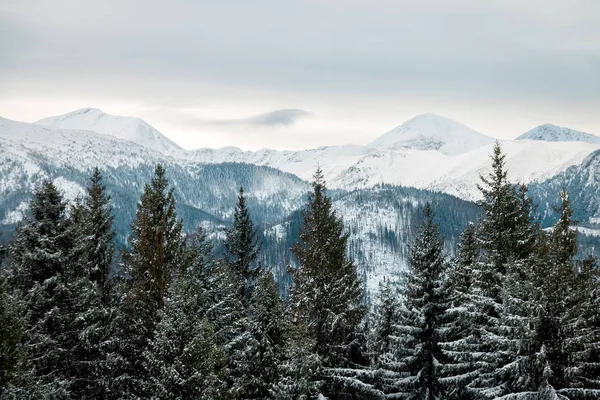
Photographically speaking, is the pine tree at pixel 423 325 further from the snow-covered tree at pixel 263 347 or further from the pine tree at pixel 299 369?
the snow-covered tree at pixel 263 347

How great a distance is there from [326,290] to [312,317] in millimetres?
1649

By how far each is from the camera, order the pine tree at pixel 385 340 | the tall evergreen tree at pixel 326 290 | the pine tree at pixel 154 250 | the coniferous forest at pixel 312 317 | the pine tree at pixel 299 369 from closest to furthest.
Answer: the coniferous forest at pixel 312 317 < the pine tree at pixel 299 369 < the pine tree at pixel 154 250 < the pine tree at pixel 385 340 < the tall evergreen tree at pixel 326 290

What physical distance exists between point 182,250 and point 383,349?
11.3m

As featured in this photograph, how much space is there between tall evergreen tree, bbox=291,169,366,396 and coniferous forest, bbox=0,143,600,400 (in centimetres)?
9

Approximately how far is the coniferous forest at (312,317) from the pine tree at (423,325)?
76 millimetres

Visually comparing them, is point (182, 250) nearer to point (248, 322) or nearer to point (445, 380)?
point (248, 322)

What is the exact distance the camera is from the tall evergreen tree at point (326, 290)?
89.6ft

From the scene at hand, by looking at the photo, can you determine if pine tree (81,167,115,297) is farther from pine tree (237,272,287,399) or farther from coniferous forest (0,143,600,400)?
pine tree (237,272,287,399)

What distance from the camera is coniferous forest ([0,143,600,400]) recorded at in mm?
21609

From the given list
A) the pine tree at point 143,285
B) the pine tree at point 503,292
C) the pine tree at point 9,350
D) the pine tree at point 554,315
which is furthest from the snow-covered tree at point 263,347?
the pine tree at point 554,315

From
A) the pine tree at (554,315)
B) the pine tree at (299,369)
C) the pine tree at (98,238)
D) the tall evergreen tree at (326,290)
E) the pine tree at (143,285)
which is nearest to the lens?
the pine tree at (554,315)

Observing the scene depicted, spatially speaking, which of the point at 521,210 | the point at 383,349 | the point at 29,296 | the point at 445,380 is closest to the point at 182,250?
the point at 29,296

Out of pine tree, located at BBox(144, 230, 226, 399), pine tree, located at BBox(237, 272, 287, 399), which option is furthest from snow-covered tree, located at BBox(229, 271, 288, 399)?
pine tree, located at BBox(144, 230, 226, 399)

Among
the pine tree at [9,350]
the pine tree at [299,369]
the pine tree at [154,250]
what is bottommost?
the pine tree at [299,369]
